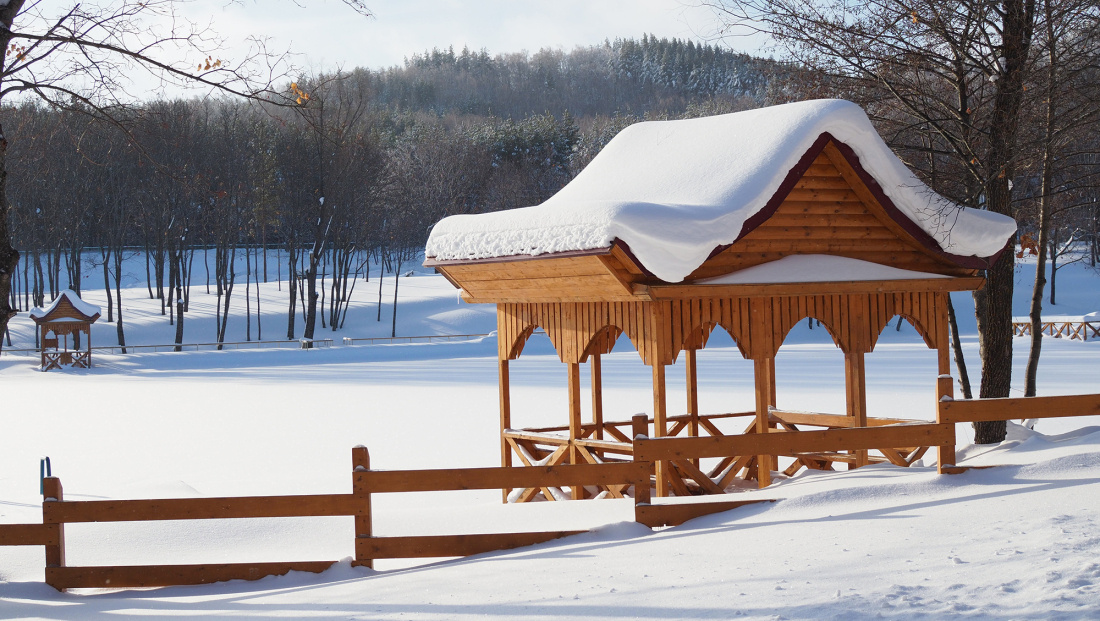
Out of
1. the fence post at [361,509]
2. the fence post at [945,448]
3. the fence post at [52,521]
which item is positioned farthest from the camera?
the fence post at [945,448]

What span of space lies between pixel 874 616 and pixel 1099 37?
340 inches

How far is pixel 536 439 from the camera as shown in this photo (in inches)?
448

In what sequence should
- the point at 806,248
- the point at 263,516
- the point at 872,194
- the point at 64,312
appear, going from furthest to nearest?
1. the point at 64,312
2. the point at 806,248
3. the point at 872,194
4. the point at 263,516

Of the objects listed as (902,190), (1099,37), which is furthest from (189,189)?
(1099,37)

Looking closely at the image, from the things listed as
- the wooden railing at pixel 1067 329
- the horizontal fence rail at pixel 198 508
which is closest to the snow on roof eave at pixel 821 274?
the horizontal fence rail at pixel 198 508

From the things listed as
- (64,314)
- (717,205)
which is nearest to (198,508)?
(717,205)

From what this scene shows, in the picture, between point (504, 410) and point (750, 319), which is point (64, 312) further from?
point (750, 319)

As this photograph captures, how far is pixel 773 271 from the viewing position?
390 inches

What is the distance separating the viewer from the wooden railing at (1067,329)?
42.0 m

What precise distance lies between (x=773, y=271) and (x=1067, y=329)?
128ft

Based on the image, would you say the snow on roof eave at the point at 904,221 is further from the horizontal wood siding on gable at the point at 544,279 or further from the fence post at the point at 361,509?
the fence post at the point at 361,509

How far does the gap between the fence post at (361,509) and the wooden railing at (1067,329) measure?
40182 millimetres

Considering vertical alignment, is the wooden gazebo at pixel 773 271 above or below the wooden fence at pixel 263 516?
above

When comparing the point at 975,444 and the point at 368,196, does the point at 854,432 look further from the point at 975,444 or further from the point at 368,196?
the point at 368,196
